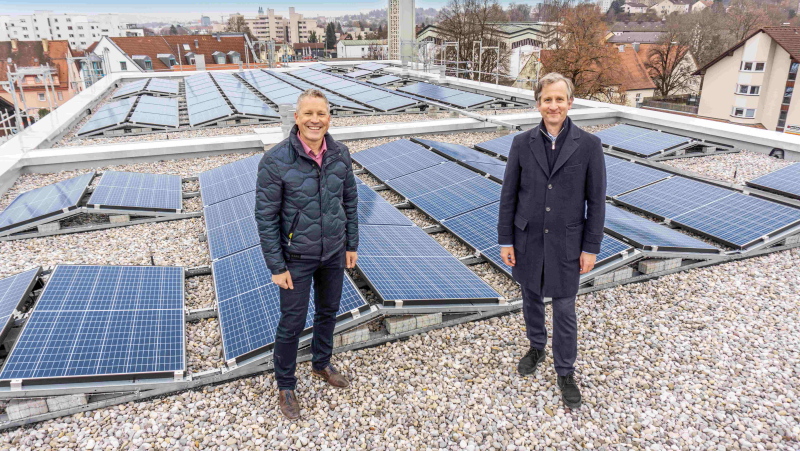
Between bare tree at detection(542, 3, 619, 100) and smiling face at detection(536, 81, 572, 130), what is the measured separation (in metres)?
39.8

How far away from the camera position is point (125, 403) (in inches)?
194

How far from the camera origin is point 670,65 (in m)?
57.7

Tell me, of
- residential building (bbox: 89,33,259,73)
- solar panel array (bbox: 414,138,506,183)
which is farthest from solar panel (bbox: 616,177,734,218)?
residential building (bbox: 89,33,259,73)

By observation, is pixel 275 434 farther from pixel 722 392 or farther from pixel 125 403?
pixel 722 392

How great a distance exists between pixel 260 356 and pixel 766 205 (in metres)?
9.11

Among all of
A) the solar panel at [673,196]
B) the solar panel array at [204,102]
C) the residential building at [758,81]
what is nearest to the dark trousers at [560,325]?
the solar panel at [673,196]

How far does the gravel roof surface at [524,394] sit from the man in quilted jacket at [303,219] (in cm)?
60

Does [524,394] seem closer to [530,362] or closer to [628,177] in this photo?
[530,362]

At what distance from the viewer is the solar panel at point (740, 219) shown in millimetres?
8297

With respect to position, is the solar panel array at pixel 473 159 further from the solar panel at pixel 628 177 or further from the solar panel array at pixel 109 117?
the solar panel array at pixel 109 117

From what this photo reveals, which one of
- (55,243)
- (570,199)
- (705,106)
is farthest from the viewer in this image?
(705,106)

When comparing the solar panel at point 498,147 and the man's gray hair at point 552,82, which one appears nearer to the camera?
the man's gray hair at point 552,82

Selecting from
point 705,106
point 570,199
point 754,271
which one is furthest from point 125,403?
point 705,106

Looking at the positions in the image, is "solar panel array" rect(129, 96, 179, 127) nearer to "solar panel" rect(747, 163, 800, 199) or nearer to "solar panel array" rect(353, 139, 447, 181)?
"solar panel array" rect(353, 139, 447, 181)
